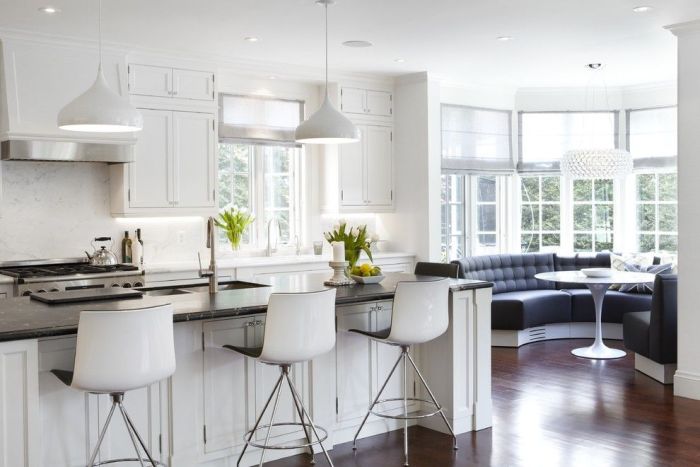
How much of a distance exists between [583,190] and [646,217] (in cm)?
75

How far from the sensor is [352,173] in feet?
25.2

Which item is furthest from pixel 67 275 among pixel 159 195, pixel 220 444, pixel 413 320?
pixel 413 320

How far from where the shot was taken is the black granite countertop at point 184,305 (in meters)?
3.25

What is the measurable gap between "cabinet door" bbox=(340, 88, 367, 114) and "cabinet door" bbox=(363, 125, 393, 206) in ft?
0.72

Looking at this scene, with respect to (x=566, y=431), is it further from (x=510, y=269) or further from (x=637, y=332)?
(x=510, y=269)

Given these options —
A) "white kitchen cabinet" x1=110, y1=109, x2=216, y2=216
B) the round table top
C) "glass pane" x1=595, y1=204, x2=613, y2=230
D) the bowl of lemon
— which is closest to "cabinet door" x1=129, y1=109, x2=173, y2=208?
"white kitchen cabinet" x1=110, y1=109, x2=216, y2=216

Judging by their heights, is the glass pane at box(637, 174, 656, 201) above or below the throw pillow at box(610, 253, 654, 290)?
above

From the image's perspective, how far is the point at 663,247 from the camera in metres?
8.45

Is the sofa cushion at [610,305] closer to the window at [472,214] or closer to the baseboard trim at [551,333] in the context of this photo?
the baseboard trim at [551,333]

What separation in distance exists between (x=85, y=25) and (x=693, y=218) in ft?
14.7

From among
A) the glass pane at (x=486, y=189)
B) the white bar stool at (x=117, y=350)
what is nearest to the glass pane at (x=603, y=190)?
the glass pane at (x=486, y=189)

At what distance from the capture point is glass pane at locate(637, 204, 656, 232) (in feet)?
28.0

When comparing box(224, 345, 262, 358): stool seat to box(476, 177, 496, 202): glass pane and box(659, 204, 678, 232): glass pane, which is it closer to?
box(476, 177, 496, 202): glass pane

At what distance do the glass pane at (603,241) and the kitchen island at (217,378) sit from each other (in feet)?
14.2
